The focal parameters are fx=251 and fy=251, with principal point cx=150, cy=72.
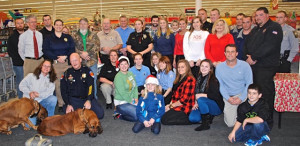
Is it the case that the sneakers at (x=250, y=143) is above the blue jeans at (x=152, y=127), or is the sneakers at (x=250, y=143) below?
below

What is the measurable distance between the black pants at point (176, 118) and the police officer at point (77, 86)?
44.7 inches

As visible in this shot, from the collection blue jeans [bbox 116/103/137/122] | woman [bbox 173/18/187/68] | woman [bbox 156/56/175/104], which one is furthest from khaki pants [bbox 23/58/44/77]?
woman [bbox 173/18/187/68]

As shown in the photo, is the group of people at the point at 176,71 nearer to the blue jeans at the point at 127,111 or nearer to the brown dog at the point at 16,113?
the blue jeans at the point at 127,111

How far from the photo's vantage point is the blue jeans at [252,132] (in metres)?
3.04

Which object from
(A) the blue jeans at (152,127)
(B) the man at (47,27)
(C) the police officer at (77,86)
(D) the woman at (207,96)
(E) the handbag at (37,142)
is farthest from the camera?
(B) the man at (47,27)

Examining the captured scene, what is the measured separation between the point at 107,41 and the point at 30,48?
149 centimetres

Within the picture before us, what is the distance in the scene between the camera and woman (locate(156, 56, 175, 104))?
439 cm

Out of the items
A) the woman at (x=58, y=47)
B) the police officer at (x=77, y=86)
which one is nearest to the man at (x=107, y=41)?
the woman at (x=58, y=47)

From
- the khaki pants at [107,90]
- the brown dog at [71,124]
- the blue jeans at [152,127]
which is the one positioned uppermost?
the khaki pants at [107,90]

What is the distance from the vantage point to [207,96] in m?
3.78

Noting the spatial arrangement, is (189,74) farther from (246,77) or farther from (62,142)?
(62,142)

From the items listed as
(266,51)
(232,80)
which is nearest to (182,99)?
(232,80)

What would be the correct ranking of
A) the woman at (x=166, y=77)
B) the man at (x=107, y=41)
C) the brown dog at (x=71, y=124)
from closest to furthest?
the brown dog at (x=71, y=124)
the woman at (x=166, y=77)
the man at (x=107, y=41)

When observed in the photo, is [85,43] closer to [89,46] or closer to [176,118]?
[89,46]
